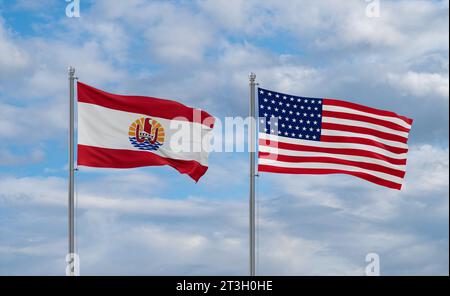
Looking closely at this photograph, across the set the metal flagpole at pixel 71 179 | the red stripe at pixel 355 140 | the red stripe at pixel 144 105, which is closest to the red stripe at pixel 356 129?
the red stripe at pixel 355 140

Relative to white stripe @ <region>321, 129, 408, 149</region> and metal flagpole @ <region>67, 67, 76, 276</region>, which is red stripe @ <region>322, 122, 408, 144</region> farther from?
metal flagpole @ <region>67, 67, 76, 276</region>

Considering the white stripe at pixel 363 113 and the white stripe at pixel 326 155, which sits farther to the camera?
the white stripe at pixel 363 113

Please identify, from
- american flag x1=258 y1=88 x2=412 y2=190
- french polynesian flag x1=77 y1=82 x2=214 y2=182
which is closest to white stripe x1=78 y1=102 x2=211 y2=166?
french polynesian flag x1=77 y1=82 x2=214 y2=182

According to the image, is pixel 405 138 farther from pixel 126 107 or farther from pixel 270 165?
pixel 126 107

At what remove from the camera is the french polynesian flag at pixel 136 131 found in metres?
23.0

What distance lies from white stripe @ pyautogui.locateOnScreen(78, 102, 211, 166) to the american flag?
248cm

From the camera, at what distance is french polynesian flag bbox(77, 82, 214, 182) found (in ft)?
75.3

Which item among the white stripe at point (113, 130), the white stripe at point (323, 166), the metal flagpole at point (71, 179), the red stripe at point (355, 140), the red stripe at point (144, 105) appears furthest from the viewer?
the red stripe at point (355, 140)

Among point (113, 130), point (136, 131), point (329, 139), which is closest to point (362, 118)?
point (329, 139)

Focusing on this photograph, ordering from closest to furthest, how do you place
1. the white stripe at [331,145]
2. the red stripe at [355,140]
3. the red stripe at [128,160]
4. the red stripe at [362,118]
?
the red stripe at [128,160]
the white stripe at [331,145]
the red stripe at [355,140]
the red stripe at [362,118]

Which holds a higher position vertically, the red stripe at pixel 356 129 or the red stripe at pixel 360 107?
the red stripe at pixel 360 107

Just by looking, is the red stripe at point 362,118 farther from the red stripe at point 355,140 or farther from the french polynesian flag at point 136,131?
the french polynesian flag at point 136,131
